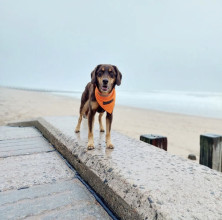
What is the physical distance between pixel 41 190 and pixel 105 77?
52.3 inches

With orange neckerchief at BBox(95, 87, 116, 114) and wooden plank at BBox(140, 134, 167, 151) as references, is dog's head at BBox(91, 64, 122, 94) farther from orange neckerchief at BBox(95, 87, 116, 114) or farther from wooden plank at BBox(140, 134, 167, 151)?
wooden plank at BBox(140, 134, 167, 151)

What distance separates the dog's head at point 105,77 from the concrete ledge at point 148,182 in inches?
27.7

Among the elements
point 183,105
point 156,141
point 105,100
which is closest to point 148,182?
point 105,100

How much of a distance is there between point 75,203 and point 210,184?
0.99 metres

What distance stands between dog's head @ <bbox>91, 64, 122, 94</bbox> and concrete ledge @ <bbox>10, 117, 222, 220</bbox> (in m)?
0.70

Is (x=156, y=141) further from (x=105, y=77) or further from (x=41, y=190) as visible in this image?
(x=41, y=190)

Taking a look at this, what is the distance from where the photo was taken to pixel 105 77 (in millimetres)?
2373

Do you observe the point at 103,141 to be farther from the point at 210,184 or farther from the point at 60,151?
the point at 210,184

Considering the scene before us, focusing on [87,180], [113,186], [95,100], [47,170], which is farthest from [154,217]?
[95,100]

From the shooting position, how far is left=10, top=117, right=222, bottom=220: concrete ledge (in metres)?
1.20

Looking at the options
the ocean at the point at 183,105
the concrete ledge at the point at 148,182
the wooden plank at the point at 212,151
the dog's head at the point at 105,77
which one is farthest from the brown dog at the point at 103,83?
the ocean at the point at 183,105

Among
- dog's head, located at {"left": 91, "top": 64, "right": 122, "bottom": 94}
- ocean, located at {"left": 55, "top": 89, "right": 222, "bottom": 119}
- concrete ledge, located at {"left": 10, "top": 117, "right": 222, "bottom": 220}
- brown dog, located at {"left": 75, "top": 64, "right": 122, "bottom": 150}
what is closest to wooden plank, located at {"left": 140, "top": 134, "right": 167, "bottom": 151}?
concrete ledge, located at {"left": 10, "top": 117, "right": 222, "bottom": 220}

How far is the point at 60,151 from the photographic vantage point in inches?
107

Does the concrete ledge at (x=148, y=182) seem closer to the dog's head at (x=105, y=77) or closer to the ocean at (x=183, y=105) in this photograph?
the dog's head at (x=105, y=77)
